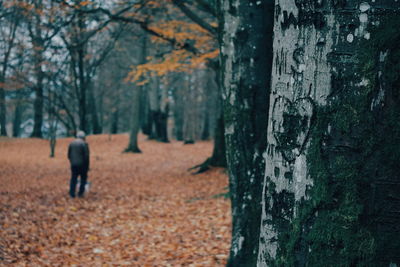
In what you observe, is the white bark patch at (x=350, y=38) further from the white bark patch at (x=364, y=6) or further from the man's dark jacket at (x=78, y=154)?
the man's dark jacket at (x=78, y=154)

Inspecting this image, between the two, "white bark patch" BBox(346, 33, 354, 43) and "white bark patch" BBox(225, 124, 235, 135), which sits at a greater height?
"white bark patch" BBox(346, 33, 354, 43)

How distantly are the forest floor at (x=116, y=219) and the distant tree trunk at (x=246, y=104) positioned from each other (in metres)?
1.51

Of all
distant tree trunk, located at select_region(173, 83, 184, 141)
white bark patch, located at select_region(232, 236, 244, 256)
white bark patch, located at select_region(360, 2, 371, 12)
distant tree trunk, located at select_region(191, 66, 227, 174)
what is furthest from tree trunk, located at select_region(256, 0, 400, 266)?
distant tree trunk, located at select_region(173, 83, 184, 141)

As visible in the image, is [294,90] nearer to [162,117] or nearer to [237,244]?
[237,244]

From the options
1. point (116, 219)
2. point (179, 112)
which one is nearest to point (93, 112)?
point (179, 112)

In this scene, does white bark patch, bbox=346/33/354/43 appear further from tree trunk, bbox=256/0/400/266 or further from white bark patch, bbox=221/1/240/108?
white bark patch, bbox=221/1/240/108

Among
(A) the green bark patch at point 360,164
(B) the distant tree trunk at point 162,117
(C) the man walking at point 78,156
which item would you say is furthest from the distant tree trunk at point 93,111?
(A) the green bark patch at point 360,164

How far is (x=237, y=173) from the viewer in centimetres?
315

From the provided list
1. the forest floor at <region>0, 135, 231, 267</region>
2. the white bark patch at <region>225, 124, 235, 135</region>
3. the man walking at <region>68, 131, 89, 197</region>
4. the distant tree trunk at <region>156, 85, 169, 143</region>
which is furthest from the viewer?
the distant tree trunk at <region>156, 85, 169, 143</region>

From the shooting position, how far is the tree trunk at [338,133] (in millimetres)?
1019

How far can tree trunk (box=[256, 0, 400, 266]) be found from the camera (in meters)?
1.02

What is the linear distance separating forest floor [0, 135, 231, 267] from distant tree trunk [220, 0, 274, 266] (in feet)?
4.95

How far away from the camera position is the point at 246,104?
3.06 m

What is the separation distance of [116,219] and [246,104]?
5111 mm
